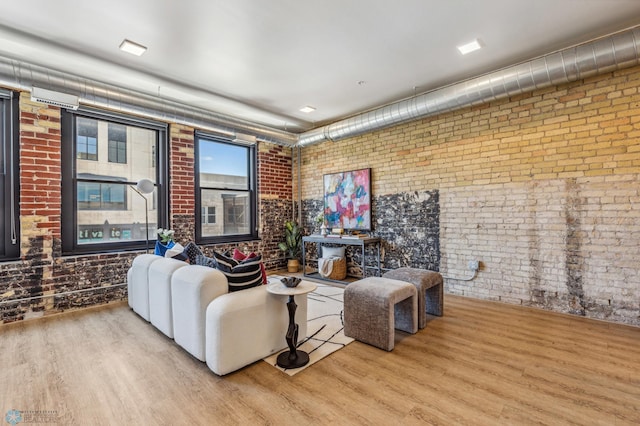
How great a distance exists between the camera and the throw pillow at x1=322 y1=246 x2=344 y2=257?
18.6ft

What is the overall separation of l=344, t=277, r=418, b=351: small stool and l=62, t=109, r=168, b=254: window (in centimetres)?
316

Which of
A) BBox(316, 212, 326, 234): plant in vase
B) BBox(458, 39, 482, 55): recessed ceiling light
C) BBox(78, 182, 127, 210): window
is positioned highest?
BBox(458, 39, 482, 55): recessed ceiling light

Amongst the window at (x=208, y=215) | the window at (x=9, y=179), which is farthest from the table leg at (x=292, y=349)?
the window at (x=9, y=179)

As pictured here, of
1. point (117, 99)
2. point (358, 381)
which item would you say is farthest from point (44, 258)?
point (358, 381)

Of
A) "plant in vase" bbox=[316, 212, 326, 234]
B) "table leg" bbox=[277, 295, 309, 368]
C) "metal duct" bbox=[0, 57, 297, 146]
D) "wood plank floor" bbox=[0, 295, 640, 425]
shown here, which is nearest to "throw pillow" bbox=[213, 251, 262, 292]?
"table leg" bbox=[277, 295, 309, 368]

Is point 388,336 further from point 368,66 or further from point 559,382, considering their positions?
A: point 368,66

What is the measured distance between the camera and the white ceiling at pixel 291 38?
8.48 feet

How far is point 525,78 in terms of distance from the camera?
3.35 m

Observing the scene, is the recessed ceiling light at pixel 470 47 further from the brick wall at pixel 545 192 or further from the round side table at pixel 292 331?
the round side table at pixel 292 331

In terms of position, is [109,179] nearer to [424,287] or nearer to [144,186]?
[144,186]

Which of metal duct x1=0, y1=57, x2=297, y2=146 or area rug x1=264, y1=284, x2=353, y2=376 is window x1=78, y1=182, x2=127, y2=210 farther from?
area rug x1=264, y1=284, x2=353, y2=376

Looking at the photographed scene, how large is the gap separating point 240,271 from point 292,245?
3826 mm

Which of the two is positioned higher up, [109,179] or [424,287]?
[109,179]

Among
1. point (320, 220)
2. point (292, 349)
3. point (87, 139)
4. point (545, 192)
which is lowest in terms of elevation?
point (292, 349)
